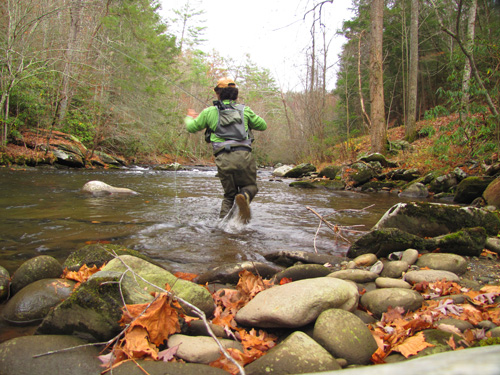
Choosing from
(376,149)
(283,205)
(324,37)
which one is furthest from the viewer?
(324,37)

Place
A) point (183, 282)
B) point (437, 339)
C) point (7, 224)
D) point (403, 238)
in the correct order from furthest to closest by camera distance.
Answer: point (7, 224), point (403, 238), point (183, 282), point (437, 339)

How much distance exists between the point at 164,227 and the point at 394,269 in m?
3.69

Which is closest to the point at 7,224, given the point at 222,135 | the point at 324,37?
the point at 222,135

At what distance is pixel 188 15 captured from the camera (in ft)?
114

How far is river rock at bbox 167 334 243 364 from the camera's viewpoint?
5.91ft

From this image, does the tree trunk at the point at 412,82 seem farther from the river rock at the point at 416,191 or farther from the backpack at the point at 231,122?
the backpack at the point at 231,122

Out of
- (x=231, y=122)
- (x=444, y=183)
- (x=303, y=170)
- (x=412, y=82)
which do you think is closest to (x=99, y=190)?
(x=231, y=122)

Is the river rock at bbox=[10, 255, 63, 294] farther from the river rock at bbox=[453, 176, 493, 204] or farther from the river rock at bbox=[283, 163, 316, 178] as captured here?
the river rock at bbox=[283, 163, 316, 178]


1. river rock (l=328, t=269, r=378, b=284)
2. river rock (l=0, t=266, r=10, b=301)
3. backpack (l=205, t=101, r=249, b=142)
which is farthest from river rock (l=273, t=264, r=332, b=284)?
backpack (l=205, t=101, r=249, b=142)

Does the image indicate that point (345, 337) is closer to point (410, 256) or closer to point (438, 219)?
point (410, 256)

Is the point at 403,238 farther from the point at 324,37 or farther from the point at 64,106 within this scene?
the point at 64,106

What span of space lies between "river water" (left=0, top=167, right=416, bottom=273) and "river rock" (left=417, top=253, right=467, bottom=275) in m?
1.13

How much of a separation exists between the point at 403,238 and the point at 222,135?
3.25m

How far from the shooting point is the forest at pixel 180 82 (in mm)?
10013
